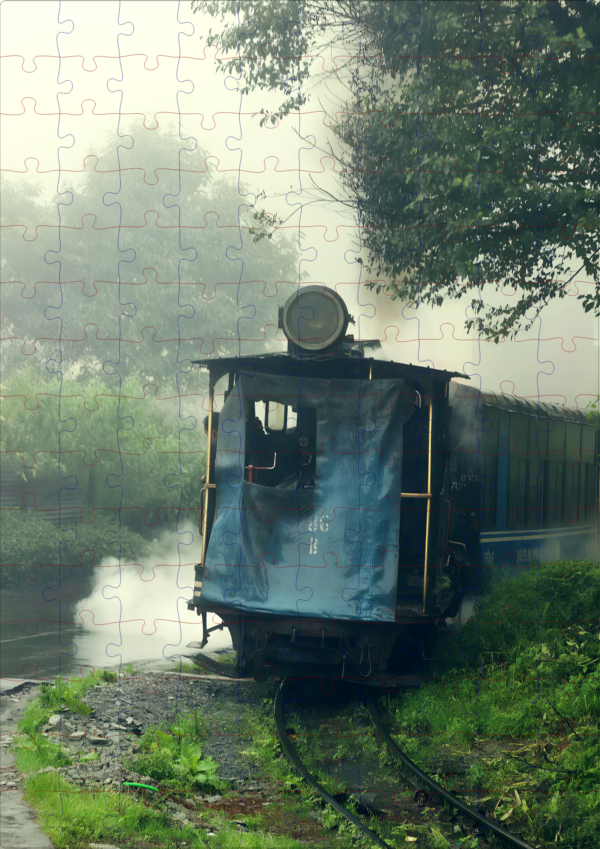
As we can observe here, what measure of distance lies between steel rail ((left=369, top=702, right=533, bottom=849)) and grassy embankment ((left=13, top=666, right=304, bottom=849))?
1.45 metres

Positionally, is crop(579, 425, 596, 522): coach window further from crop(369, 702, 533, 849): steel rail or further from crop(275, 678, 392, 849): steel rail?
crop(275, 678, 392, 849): steel rail

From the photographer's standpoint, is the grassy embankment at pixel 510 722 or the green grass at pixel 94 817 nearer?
the green grass at pixel 94 817

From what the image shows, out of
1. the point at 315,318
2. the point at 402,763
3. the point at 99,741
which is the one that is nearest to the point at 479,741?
the point at 402,763

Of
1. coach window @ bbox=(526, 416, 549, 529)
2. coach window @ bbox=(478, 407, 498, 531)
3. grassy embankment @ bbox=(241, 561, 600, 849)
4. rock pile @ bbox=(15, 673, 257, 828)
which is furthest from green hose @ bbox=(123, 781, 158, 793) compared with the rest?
coach window @ bbox=(526, 416, 549, 529)

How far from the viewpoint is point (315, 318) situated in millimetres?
7770

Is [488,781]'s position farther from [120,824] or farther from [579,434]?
[579,434]

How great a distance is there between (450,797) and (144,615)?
11.4m

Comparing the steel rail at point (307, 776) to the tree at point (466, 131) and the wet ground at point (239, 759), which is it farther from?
the tree at point (466, 131)

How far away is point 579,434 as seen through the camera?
12.3 m

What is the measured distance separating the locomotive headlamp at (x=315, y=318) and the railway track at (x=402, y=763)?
3889mm

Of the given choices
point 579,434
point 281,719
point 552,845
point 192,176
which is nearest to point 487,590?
point 579,434

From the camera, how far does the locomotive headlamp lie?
768cm

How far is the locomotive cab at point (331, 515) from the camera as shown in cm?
770

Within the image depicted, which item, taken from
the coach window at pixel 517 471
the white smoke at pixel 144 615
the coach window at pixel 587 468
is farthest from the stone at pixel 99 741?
the coach window at pixel 587 468
